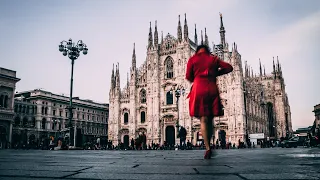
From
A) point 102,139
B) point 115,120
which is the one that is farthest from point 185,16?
point 102,139

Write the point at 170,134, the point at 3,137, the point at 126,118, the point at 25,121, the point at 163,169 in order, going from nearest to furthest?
the point at 163,169
the point at 170,134
the point at 3,137
the point at 126,118
the point at 25,121

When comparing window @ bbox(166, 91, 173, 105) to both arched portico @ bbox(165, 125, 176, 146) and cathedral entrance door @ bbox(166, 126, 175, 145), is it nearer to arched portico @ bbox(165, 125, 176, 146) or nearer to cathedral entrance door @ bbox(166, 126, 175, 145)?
arched portico @ bbox(165, 125, 176, 146)

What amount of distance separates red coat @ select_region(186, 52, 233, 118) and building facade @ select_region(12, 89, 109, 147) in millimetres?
41318

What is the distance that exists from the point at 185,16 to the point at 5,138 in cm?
2876

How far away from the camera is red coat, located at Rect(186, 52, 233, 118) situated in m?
4.21

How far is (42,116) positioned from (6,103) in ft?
31.6

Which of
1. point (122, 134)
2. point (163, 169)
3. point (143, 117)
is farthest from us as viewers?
point (122, 134)

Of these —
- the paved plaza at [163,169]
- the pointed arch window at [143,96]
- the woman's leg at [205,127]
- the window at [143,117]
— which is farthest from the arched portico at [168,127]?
the paved plaza at [163,169]

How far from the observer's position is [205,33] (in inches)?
1585

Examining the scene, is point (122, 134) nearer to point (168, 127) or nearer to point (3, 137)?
point (168, 127)

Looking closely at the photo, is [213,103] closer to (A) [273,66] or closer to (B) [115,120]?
(B) [115,120]

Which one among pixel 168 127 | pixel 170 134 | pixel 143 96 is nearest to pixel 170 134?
pixel 170 134

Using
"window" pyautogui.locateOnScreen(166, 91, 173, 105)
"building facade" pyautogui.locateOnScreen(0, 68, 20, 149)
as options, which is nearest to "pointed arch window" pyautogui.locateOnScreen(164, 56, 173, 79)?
"window" pyautogui.locateOnScreen(166, 91, 173, 105)

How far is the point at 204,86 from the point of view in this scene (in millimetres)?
4266
